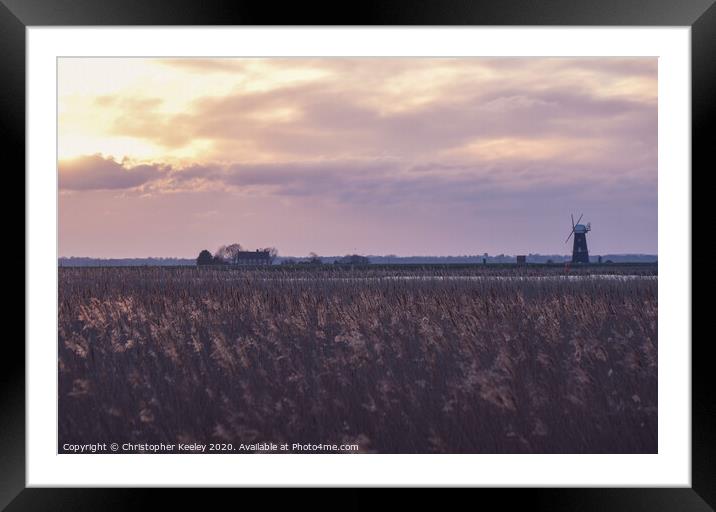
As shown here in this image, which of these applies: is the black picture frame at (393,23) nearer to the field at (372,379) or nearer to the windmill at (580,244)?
the field at (372,379)

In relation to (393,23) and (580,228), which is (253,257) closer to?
(580,228)

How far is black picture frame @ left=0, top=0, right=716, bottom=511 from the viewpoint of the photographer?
4266mm

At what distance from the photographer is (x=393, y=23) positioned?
430cm

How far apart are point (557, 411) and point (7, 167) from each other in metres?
4.29

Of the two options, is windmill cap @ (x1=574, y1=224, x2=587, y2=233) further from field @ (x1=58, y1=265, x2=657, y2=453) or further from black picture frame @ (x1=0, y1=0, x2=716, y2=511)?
black picture frame @ (x1=0, y1=0, x2=716, y2=511)

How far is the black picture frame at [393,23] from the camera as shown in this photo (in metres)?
4.27

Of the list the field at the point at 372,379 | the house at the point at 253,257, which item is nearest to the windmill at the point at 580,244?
the house at the point at 253,257

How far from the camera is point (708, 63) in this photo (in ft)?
14.2

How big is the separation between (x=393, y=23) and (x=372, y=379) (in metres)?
3.00

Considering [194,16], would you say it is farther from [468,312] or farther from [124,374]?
[468,312]

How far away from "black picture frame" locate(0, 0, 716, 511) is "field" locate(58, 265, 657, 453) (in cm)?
55

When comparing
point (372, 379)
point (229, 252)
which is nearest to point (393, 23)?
point (372, 379)

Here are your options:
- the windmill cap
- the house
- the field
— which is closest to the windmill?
the windmill cap

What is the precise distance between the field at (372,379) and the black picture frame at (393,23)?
553mm
